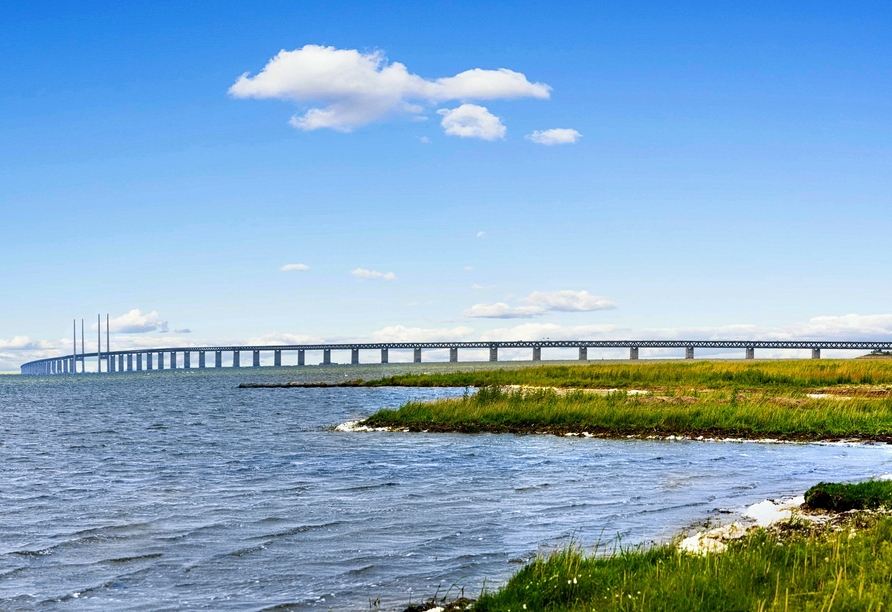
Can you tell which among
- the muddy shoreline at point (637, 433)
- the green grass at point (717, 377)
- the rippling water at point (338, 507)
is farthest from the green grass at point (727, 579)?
the green grass at point (717, 377)

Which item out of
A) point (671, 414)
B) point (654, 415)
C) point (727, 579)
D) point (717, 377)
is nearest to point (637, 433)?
point (654, 415)

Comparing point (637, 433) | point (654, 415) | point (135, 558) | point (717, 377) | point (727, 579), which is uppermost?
point (727, 579)

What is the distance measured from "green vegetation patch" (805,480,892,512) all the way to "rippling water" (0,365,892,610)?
2401 millimetres

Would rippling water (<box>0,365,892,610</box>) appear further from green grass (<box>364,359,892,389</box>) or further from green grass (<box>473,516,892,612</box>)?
green grass (<box>364,359,892,389</box>)

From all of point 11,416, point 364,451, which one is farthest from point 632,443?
point 11,416

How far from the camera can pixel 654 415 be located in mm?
37281

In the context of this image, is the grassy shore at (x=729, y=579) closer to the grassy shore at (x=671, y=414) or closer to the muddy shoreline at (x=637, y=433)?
the muddy shoreline at (x=637, y=433)

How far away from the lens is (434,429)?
39.9 metres

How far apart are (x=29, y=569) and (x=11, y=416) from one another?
59025 mm

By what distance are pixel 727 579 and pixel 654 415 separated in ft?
90.2

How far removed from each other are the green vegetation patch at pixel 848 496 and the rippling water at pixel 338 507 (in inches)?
94.5

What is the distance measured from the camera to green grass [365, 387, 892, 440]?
35.2 m

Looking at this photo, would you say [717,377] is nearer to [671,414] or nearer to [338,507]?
[671,414]

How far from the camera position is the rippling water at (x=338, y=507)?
1389 centimetres
